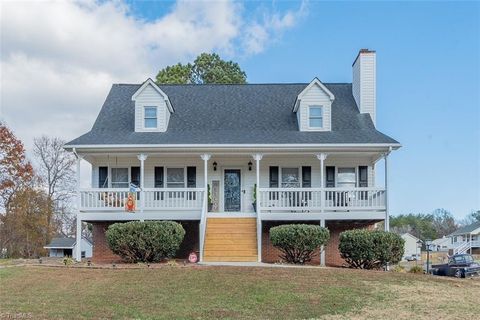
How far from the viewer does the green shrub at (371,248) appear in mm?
17547

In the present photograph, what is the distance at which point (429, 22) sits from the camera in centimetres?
2220

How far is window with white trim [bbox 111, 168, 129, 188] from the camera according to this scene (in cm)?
2316

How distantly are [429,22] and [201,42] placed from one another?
16779 mm

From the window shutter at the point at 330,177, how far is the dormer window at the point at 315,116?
1846 mm

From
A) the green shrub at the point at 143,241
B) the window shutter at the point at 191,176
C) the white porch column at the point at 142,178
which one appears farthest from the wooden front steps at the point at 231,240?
the window shutter at the point at 191,176

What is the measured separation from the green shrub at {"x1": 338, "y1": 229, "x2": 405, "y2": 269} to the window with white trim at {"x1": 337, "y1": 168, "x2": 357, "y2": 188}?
524cm

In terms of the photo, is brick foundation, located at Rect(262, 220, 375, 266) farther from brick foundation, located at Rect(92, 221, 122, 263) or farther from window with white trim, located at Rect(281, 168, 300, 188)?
brick foundation, located at Rect(92, 221, 122, 263)

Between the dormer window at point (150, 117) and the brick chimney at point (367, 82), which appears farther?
the brick chimney at point (367, 82)

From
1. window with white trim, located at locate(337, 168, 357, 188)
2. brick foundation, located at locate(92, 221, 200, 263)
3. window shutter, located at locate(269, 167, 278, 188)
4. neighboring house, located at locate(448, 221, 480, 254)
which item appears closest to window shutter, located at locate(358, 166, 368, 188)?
window with white trim, located at locate(337, 168, 357, 188)

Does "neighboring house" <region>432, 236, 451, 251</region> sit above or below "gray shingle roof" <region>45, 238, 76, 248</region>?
below

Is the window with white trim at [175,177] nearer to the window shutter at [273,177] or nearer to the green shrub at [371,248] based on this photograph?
the window shutter at [273,177]

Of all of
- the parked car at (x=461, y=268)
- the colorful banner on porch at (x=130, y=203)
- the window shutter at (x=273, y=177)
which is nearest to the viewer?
the colorful banner on porch at (x=130, y=203)

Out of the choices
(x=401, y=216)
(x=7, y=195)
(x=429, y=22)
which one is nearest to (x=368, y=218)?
(x=429, y=22)

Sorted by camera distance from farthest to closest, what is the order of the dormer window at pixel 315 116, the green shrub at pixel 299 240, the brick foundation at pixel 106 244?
the dormer window at pixel 315 116 → the brick foundation at pixel 106 244 → the green shrub at pixel 299 240
